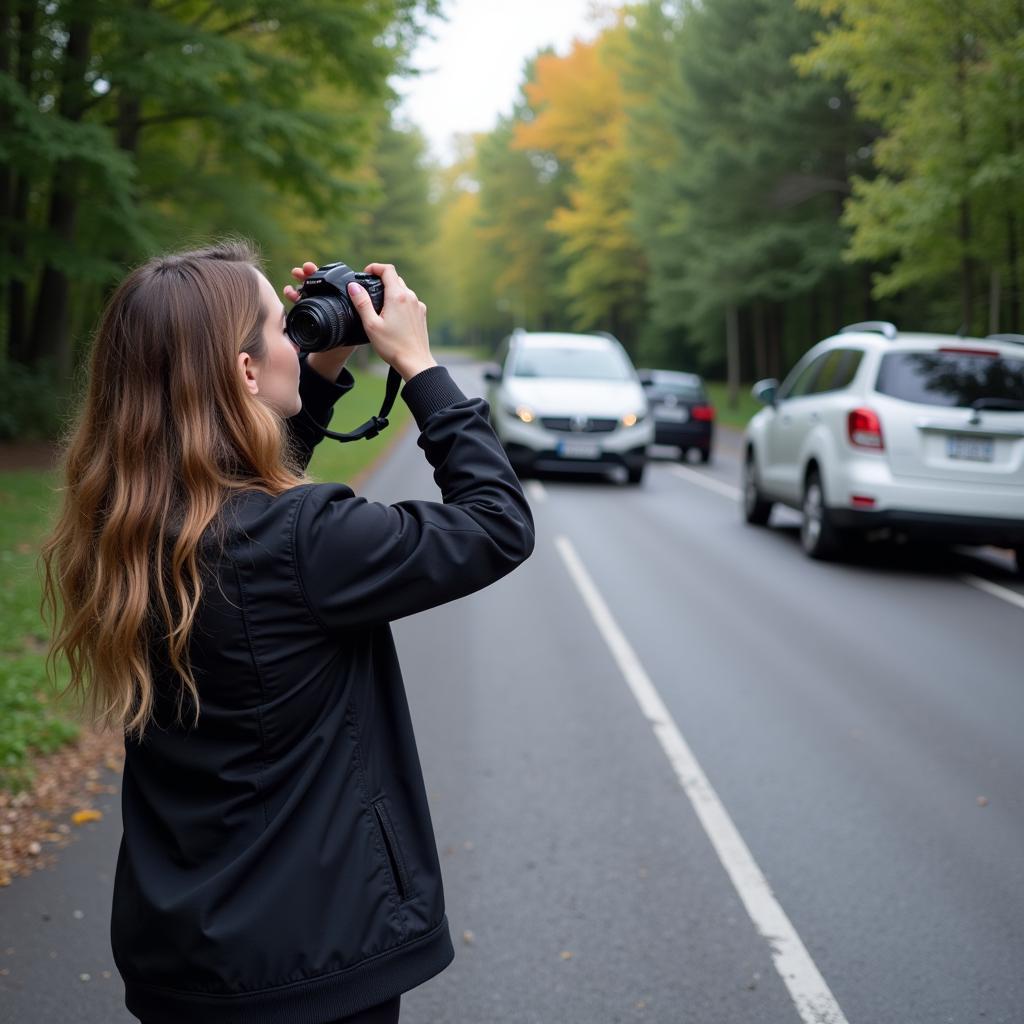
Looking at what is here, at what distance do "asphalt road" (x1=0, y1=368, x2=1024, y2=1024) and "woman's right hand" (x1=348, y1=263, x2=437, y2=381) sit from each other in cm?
203

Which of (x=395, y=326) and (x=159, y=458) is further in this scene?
(x=395, y=326)

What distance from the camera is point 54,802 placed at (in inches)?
194

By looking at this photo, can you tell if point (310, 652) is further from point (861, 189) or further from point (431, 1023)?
point (861, 189)

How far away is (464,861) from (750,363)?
4832 cm

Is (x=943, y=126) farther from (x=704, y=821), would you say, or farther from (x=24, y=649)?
(x=704, y=821)

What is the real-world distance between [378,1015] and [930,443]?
8.94m

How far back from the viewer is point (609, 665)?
23.8 ft

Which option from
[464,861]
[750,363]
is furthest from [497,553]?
[750,363]

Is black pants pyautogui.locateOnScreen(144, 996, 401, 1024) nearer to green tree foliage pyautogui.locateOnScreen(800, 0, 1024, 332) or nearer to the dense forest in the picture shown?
the dense forest

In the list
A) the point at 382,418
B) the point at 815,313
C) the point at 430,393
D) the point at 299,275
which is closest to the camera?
the point at 430,393

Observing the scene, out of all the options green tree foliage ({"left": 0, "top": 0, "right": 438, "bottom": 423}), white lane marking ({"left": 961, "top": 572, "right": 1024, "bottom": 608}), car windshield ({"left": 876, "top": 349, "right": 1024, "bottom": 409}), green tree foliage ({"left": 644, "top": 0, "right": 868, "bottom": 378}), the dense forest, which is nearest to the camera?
white lane marking ({"left": 961, "top": 572, "right": 1024, "bottom": 608})

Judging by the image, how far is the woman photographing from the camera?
174 cm

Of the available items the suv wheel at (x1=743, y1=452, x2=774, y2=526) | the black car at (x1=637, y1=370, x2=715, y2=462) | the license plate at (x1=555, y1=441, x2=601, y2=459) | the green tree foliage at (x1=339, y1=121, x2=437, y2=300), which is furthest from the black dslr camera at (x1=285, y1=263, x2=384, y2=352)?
the green tree foliage at (x1=339, y1=121, x2=437, y2=300)

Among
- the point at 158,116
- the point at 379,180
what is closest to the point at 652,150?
the point at 379,180
